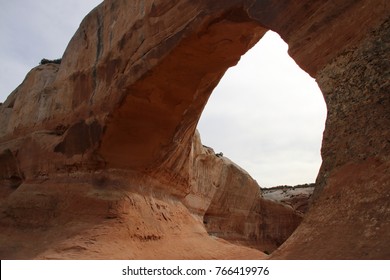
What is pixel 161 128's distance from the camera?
329 inches

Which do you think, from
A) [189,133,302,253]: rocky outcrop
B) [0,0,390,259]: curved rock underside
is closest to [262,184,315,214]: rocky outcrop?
[189,133,302,253]: rocky outcrop

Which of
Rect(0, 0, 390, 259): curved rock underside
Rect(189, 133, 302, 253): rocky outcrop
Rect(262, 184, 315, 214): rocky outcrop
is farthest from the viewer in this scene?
Rect(262, 184, 315, 214): rocky outcrop

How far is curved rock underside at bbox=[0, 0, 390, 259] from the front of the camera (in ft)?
11.8

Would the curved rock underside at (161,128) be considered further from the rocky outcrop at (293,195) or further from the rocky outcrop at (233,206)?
the rocky outcrop at (293,195)

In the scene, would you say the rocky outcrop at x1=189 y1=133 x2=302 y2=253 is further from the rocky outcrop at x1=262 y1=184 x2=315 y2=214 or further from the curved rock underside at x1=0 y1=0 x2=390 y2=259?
the curved rock underside at x1=0 y1=0 x2=390 y2=259

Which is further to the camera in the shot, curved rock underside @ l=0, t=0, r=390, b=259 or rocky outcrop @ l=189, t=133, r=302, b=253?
rocky outcrop @ l=189, t=133, r=302, b=253

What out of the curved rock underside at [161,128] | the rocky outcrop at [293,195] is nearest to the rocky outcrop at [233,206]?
the rocky outcrop at [293,195]

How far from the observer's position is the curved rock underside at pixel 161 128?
3609mm

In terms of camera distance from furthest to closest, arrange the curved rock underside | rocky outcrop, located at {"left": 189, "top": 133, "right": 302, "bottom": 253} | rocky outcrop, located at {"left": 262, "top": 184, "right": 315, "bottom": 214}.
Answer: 1. rocky outcrop, located at {"left": 262, "top": 184, "right": 315, "bottom": 214}
2. rocky outcrop, located at {"left": 189, "top": 133, "right": 302, "bottom": 253}
3. the curved rock underside

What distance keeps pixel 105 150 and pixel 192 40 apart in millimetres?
2991

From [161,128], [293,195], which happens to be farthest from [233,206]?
[293,195]

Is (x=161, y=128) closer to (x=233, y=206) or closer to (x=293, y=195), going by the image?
(x=233, y=206)
